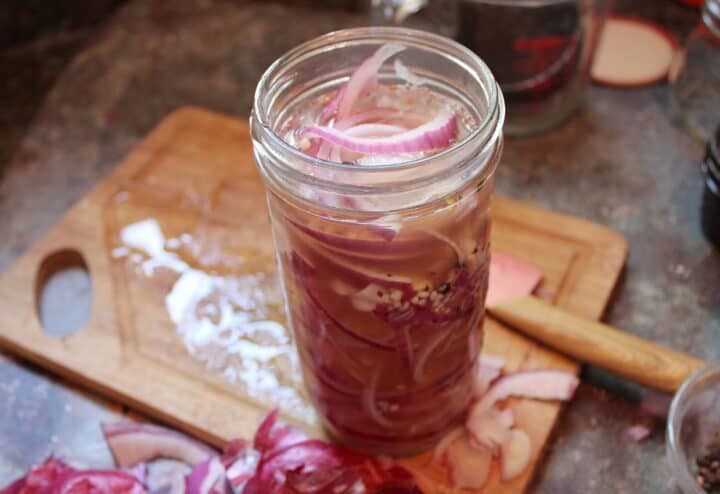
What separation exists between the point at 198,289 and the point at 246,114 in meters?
0.44

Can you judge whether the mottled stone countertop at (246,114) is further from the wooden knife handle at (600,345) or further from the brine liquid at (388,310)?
the brine liquid at (388,310)

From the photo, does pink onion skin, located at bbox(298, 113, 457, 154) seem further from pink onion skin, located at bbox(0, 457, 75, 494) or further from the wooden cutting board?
pink onion skin, located at bbox(0, 457, 75, 494)

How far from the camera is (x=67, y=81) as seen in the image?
1.41 metres

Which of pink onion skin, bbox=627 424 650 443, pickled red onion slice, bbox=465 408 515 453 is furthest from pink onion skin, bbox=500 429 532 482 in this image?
pink onion skin, bbox=627 424 650 443

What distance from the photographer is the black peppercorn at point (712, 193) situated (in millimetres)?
932

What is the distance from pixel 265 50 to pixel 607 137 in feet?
2.21

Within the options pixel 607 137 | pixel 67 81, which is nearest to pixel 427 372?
pixel 607 137

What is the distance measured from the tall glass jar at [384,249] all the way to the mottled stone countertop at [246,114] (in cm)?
20

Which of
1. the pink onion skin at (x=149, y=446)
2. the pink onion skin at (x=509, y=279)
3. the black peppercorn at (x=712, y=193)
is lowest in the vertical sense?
the pink onion skin at (x=149, y=446)

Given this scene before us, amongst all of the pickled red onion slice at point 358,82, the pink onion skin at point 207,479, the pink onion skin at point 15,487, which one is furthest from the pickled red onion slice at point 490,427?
the pink onion skin at point 15,487

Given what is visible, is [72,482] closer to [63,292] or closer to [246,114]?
[63,292]

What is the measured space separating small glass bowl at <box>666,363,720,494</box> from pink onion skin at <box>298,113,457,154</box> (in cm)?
38

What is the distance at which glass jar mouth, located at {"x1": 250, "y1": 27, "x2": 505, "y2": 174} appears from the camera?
0.56 meters

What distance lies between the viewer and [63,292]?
3.37ft
